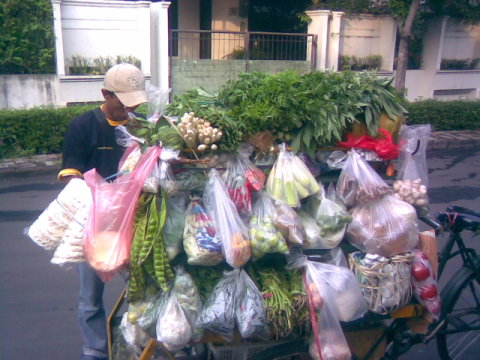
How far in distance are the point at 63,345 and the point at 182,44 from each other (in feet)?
31.4

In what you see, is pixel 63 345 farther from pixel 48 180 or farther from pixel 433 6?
pixel 433 6

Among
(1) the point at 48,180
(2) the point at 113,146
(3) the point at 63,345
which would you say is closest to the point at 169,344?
(2) the point at 113,146

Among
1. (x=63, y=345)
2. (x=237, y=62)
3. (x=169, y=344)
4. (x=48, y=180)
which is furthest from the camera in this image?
(x=237, y=62)

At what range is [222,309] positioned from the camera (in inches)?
80.0

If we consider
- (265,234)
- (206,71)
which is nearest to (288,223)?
(265,234)

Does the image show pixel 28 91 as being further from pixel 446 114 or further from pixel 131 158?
pixel 446 114

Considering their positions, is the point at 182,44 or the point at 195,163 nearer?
the point at 195,163

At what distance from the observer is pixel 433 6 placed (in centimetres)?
1152

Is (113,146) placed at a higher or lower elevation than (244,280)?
higher

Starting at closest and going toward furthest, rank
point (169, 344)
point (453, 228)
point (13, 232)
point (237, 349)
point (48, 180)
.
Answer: point (169, 344)
point (237, 349)
point (453, 228)
point (13, 232)
point (48, 180)

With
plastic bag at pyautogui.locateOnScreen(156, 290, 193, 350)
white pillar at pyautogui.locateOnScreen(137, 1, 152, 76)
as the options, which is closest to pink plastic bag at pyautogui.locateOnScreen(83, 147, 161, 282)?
plastic bag at pyautogui.locateOnScreen(156, 290, 193, 350)

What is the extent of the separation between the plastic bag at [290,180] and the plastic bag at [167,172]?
0.45 m

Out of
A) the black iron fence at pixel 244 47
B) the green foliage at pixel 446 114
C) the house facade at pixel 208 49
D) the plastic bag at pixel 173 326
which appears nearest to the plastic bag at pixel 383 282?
the plastic bag at pixel 173 326

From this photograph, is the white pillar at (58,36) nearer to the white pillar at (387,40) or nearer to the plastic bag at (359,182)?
the white pillar at (387,40)
